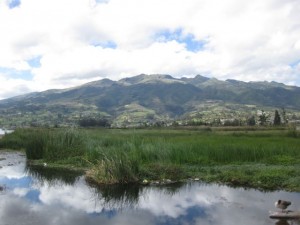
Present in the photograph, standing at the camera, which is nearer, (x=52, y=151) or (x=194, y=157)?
(x=194, y=157)

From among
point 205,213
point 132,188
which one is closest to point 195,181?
point 132,188

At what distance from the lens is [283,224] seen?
12.2m

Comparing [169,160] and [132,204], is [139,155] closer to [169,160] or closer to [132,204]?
[169,160]

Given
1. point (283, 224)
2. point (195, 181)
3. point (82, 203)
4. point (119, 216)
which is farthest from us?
point (195, 181)

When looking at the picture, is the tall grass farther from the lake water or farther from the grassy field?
the lake water

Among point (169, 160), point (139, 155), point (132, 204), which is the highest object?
point (139, 155)

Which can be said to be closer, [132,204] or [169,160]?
[132,204]

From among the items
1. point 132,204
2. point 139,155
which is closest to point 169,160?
point 139,155

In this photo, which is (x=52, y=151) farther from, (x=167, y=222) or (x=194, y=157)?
(x=167, y=222)

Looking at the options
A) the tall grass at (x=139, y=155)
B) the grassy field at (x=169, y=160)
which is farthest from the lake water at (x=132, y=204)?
the tall grass at (x=139, y=155)

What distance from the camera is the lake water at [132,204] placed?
1332cm

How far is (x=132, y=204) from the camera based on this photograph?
1563 centimetres

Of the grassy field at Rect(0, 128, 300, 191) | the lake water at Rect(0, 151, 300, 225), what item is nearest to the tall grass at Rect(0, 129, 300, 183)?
the grassy field at Rect(0, 128, 300, 191)

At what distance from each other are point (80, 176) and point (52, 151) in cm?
611
